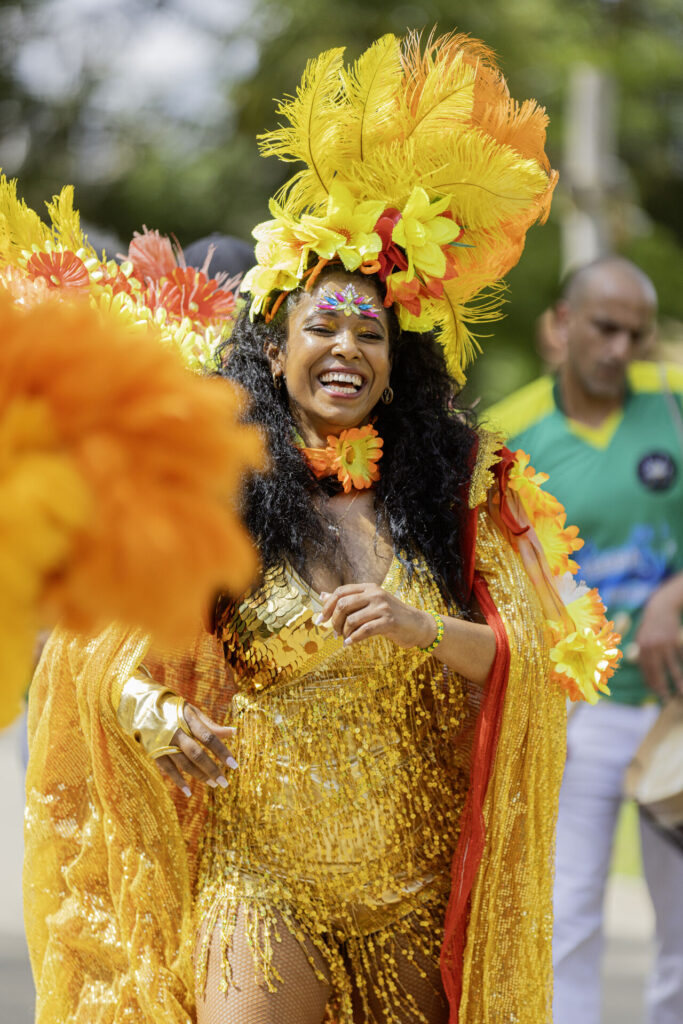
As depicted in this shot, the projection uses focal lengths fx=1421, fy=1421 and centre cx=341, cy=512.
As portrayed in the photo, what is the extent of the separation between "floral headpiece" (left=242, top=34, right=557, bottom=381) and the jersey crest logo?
5.81ft

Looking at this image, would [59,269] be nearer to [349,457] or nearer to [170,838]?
[349,457]

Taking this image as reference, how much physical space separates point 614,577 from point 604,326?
0.97 meters

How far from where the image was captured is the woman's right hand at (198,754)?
8.77 feet

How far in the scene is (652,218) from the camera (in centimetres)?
1480

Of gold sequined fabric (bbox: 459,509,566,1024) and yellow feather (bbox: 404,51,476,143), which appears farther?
yellow feather (bbox: 404,51,476,143)

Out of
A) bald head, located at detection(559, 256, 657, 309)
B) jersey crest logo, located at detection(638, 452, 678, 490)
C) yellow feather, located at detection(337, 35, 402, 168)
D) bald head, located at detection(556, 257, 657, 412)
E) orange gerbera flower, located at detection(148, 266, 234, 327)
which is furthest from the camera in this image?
bald head, located at detection(559, 256, 657, 309)

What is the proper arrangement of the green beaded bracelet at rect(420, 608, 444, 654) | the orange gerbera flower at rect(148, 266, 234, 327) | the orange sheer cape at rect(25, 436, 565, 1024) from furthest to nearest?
the orange gerbera flower at rect(148, 266, 234, 327) < the orange sheer cape at rect(25, 436, 565, 1024) < the green beaded bracelet at rect(420, 608, 444, 654)

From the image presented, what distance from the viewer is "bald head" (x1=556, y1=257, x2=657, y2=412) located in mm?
4906

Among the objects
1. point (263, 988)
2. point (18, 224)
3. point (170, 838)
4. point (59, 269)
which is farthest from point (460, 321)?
point (263, 988)

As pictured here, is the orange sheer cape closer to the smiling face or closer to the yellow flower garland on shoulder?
the yellow flower garland on shoulder

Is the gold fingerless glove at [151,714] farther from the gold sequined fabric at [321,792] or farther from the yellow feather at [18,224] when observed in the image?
the yellow feather at [18,224]

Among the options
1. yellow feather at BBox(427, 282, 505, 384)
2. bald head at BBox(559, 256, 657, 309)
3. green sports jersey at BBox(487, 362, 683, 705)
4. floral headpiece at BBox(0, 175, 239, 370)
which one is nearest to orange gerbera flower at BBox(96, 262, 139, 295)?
floral headpiece at BBox(0, 175, 239, 370)

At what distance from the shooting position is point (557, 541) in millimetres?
3143

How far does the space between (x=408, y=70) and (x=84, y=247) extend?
894 millimetres
